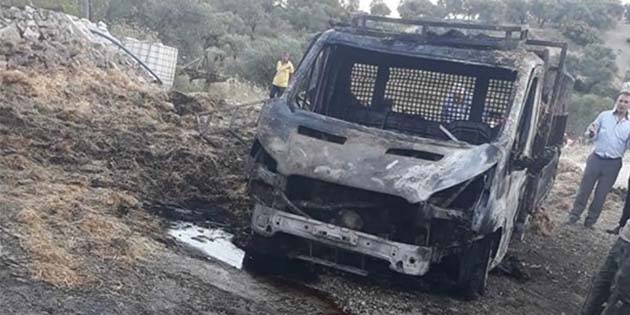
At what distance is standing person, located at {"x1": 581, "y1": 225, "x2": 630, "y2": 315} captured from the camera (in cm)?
410

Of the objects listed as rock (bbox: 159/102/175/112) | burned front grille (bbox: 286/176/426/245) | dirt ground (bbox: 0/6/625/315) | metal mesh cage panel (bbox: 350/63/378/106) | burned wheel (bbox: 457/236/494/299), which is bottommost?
rock (bbox: 159/102/175/112)

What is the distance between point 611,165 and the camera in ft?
29.0

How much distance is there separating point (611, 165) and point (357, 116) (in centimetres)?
395

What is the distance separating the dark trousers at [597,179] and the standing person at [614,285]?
183 inches

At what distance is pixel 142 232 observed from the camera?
563 cm

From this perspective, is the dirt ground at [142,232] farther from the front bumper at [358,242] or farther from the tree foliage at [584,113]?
the tree foliage at [584,113]

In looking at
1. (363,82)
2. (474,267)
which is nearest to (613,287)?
(474,267)

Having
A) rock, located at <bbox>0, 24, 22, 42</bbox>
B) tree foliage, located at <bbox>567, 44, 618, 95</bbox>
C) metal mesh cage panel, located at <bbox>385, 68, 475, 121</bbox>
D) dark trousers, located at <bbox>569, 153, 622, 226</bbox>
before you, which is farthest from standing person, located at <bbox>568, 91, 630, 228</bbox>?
tree foliage, located at <bbox>567, 44, 618, 95</bbox>

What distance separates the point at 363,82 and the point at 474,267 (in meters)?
2.09

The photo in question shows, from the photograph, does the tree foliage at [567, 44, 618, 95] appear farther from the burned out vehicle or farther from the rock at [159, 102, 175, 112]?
the burned out vehicle

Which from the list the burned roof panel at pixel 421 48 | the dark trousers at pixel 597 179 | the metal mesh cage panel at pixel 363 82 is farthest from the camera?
the dark trousers at pixel 597 179

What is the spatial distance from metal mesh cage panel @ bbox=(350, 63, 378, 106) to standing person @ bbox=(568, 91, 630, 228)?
3284mm

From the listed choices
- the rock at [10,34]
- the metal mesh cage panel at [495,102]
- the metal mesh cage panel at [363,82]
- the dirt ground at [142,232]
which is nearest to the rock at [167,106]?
the dirt ground at [142,232]

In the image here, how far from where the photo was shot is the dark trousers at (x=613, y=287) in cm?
410
